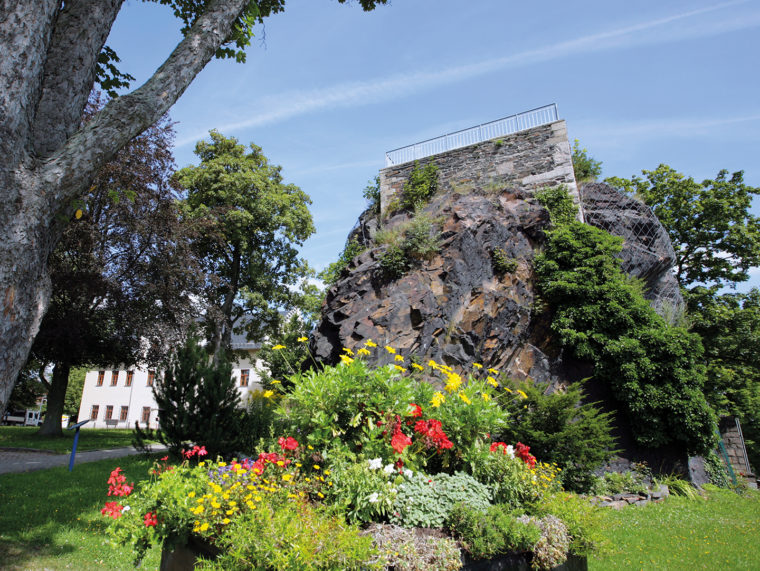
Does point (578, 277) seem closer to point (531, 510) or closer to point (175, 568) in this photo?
point (531, 510)

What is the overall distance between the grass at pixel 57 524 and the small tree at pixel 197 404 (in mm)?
981

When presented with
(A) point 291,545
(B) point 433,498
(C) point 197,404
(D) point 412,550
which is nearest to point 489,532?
(B) point 433,498

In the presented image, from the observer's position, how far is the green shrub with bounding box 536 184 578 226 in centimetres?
1288

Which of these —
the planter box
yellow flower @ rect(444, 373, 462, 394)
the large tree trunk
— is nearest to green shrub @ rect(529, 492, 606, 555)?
the planter box

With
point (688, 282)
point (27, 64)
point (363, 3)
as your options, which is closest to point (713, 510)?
point (363, 3)

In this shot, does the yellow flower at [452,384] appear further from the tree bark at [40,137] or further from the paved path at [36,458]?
the paved path at [36,458]

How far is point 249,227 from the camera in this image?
2088 cm

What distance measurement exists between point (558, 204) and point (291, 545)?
42.8ft

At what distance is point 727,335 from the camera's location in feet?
56.9

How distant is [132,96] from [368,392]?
3086 millimetres

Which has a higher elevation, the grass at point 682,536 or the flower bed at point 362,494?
the flower bed at point 362,494

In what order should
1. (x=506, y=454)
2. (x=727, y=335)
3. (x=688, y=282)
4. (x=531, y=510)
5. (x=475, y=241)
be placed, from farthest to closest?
1. (x=688, y=282)
2. (x=727, y=335)
3. (x=475, y=241)
4. (x=506, y=454)
5. (x=531, y=510)

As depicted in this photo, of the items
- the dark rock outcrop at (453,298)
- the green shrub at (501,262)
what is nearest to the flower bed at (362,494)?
the dark rock outcrop at (453,298)

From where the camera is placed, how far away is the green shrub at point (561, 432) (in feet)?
25.1
